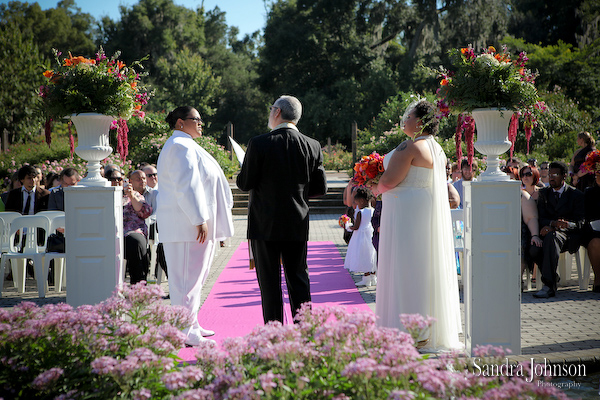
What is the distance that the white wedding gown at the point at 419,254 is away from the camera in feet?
15.5

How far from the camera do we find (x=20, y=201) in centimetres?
906

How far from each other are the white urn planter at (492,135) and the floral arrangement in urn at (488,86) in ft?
0.22

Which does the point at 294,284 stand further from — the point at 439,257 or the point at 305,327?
the point at 305,327

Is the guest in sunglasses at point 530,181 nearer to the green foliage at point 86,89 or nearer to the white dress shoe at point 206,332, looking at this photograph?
the white dress shoe at point 206,332

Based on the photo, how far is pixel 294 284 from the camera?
4605 millimetres

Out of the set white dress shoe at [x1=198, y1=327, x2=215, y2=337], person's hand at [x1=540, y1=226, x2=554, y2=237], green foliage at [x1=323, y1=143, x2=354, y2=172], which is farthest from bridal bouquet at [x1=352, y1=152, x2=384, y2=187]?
green foliage at [x1=323, y1=143, x2=354, y2=172]

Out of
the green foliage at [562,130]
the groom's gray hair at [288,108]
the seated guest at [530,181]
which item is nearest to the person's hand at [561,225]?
the seated guest at [530,181]

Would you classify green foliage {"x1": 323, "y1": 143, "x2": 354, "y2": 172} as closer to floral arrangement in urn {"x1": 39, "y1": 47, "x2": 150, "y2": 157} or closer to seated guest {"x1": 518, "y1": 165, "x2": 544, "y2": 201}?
seated guest {"x1": 518, "y1": 165, "x2": 544, "y2": 201}

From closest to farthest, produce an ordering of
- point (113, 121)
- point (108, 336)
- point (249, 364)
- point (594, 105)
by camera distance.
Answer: point (249, 364)
point (108, 336)
point (113, 121)
point (594, 105)

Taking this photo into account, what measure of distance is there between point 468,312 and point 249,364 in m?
2.59

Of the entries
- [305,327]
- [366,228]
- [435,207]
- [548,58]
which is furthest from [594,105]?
[305,327]

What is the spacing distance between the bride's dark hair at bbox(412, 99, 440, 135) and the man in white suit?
175 cm

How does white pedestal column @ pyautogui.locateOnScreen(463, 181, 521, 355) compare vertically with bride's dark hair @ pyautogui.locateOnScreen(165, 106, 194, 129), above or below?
below

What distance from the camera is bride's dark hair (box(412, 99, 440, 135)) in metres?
4.65
